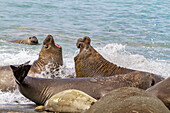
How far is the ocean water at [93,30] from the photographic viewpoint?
10156mm

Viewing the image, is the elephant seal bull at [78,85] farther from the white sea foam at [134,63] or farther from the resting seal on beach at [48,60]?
the white sea foam at [134,63]

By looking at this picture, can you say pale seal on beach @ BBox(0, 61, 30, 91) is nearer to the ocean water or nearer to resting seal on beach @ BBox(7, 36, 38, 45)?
the ocean water

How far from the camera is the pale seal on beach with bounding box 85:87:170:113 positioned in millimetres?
2793

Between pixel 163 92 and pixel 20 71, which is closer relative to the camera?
pixel 163 92

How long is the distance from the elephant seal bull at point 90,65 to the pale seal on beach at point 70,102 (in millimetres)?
2622

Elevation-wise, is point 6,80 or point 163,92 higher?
point 163,92

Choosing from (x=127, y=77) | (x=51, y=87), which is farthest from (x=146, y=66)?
(x=51, y=87)

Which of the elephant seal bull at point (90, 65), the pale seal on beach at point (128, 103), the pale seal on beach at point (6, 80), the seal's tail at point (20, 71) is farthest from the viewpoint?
the elephant seal bull at point (90, 65)

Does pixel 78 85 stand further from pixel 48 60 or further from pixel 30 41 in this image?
pixel 30 41

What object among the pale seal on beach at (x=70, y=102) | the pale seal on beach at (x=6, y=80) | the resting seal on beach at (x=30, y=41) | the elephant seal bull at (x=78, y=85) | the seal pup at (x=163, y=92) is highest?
the seal pup at (x=163, y=92)

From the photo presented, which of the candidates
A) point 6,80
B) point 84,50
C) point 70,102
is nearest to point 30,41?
point 84,50

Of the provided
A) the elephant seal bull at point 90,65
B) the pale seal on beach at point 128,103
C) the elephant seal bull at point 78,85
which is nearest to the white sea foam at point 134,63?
the elephant seal bull at point 90,65

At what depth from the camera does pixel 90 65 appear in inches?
297

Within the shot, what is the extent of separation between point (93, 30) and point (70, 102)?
12893mm
